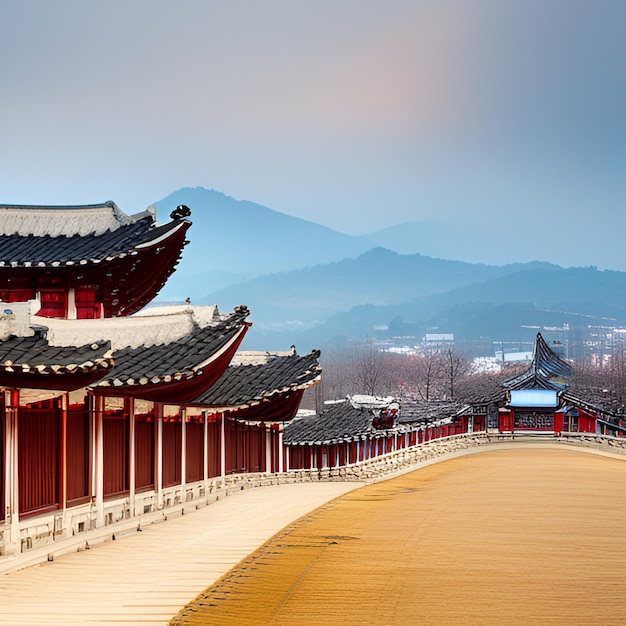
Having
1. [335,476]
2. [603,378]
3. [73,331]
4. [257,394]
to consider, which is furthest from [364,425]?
[603,378]

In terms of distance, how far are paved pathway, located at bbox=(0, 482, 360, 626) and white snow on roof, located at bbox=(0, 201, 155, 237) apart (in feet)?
24.8

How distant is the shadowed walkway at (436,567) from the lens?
364 inches

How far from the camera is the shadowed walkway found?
9250mm

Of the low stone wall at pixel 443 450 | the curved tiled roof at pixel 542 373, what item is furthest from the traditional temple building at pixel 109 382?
the curved tiled roof at pixel 542 373

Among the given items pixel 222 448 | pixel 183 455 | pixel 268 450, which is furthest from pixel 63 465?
pixel 268 450

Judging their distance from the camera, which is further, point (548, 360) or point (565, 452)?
point (548, 360)

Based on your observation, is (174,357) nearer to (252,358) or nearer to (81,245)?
(81,245)

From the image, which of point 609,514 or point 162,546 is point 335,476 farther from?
point 162,546

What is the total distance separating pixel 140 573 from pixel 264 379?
14614mm

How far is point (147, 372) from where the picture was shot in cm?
1587

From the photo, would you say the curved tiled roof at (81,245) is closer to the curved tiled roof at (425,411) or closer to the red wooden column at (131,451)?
the red wooden column at (131,451)

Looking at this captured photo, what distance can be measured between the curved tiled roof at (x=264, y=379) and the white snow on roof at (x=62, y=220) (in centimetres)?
441

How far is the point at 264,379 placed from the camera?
26.0 m

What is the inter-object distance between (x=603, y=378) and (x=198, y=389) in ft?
354
